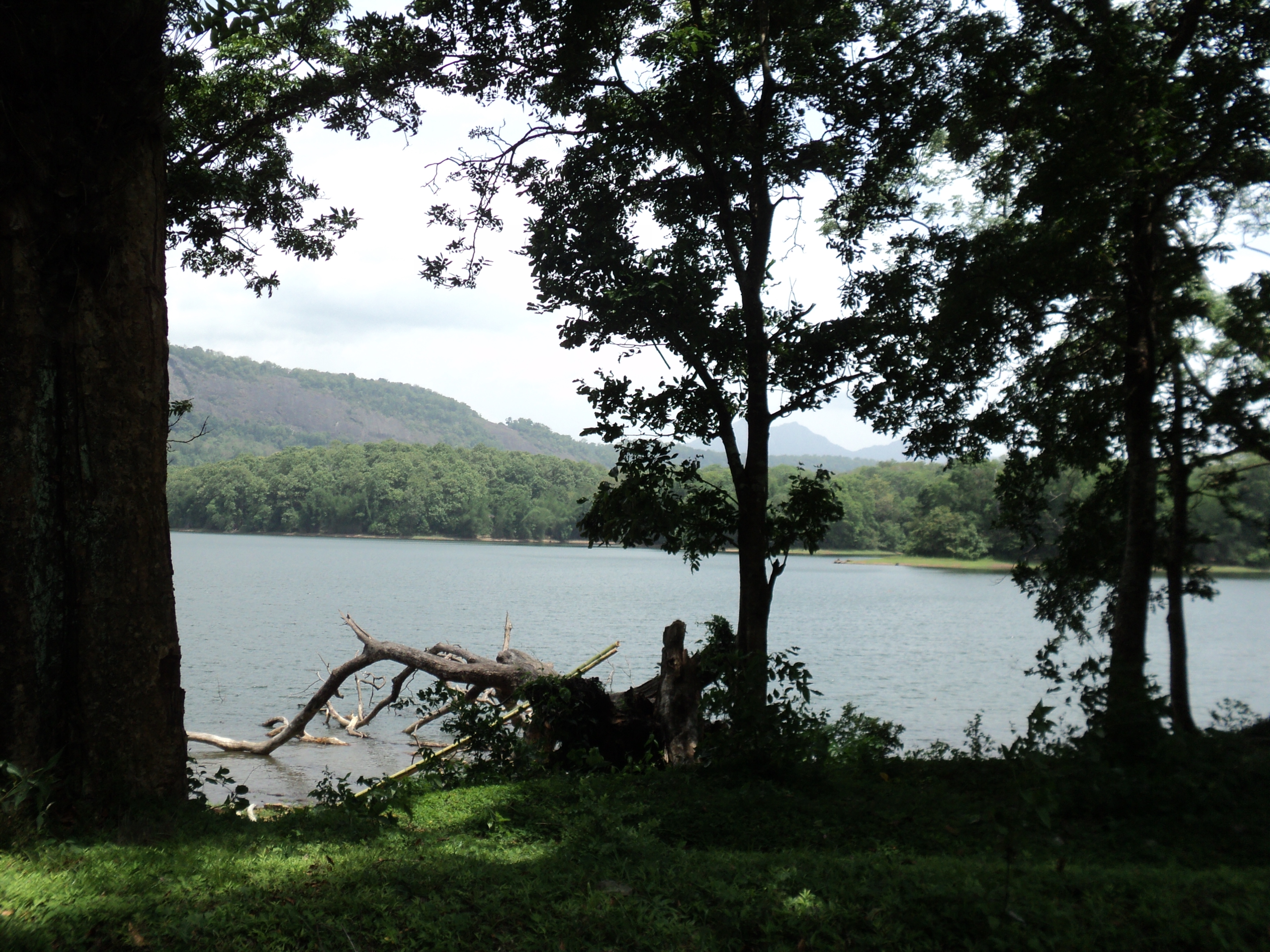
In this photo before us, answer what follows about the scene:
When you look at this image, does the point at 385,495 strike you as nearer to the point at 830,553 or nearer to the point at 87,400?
the point at 830,553

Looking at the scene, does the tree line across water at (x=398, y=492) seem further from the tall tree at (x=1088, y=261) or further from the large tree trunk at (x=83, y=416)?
the large tree trunk at (x=83, y=416)

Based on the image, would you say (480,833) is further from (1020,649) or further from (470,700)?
(1020,649)

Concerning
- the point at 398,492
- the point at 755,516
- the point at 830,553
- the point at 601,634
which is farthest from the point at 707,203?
the point at 398,492

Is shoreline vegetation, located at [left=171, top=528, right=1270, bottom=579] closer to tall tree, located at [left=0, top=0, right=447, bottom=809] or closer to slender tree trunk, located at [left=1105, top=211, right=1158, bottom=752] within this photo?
slender tree trunk, located at [left=1105, top=211, right=1158, bottom=752]

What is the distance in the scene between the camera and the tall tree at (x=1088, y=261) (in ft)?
23.5

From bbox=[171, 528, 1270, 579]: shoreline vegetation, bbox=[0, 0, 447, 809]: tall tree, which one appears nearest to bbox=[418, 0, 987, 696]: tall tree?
bbox=[0, 0, 447, 809]: tall tree

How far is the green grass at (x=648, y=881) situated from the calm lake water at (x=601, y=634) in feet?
11.7

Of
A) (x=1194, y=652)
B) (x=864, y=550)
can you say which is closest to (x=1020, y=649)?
(x=1194, y=652)

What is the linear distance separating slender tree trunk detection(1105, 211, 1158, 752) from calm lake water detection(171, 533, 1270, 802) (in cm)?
144

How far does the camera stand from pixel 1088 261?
827cm

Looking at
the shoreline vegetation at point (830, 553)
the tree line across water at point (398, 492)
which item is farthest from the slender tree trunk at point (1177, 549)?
the tree line across water at point (398, 492)

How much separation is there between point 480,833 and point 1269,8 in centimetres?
904

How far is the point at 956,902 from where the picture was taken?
3.51 meters

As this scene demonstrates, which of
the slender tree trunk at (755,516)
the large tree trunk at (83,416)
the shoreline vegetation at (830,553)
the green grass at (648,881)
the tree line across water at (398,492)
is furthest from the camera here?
the tree line across water at (398,492)
